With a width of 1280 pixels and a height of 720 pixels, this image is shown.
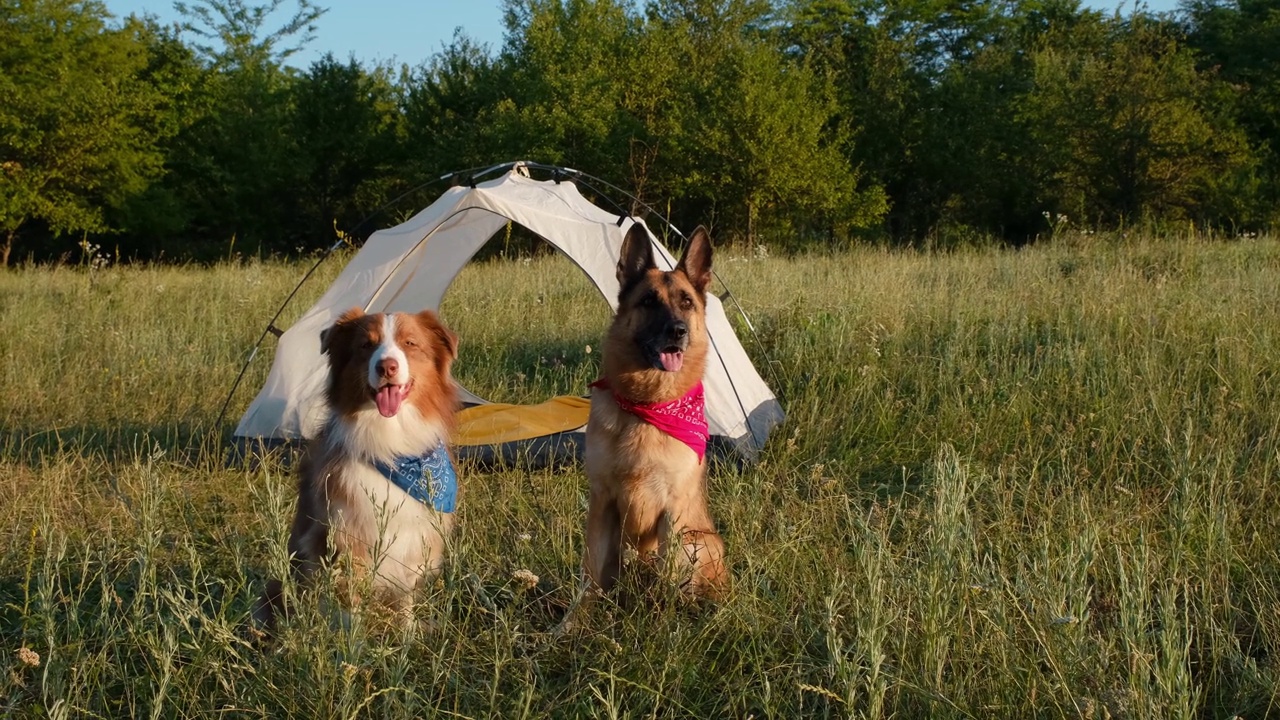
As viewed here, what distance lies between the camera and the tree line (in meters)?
20.5

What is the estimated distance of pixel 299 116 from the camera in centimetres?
2670

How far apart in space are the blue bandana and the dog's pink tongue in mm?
174

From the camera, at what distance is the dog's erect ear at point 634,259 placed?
4277 millimetres

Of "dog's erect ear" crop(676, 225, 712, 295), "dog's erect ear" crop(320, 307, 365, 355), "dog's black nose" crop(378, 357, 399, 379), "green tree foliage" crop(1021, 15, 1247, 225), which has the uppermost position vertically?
"green tree foliage" crop(1021, 15, 1247, 225)

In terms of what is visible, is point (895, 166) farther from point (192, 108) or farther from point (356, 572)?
point (356, 572)

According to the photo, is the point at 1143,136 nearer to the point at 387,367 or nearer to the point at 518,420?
the point at 518,420

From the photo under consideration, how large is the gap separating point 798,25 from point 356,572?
33.0 metres

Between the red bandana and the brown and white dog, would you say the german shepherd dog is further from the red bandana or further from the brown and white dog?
the brown and white dog

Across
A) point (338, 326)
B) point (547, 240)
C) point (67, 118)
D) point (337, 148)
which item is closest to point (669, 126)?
point (337, 148)

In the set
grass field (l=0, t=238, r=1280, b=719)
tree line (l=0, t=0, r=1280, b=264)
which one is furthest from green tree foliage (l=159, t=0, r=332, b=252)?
grass field (l=0, t=238, r=1280, b=719)

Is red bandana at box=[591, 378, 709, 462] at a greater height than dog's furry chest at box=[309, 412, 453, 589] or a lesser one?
greater

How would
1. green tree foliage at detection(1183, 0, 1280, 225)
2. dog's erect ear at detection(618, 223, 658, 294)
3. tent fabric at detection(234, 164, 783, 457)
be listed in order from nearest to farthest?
dog's erect ear at detection(618, 223, 658, 294) < tent fabric at detection(234, 164, 783, 457) < green tree foliage at detection(1183, 0, 1280, 225)

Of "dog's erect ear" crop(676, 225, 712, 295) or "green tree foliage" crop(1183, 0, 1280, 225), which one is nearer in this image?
"dog's erect ear" crop(676, 225, 712, 295)

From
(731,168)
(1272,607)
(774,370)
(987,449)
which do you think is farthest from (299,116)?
(1272,607)
